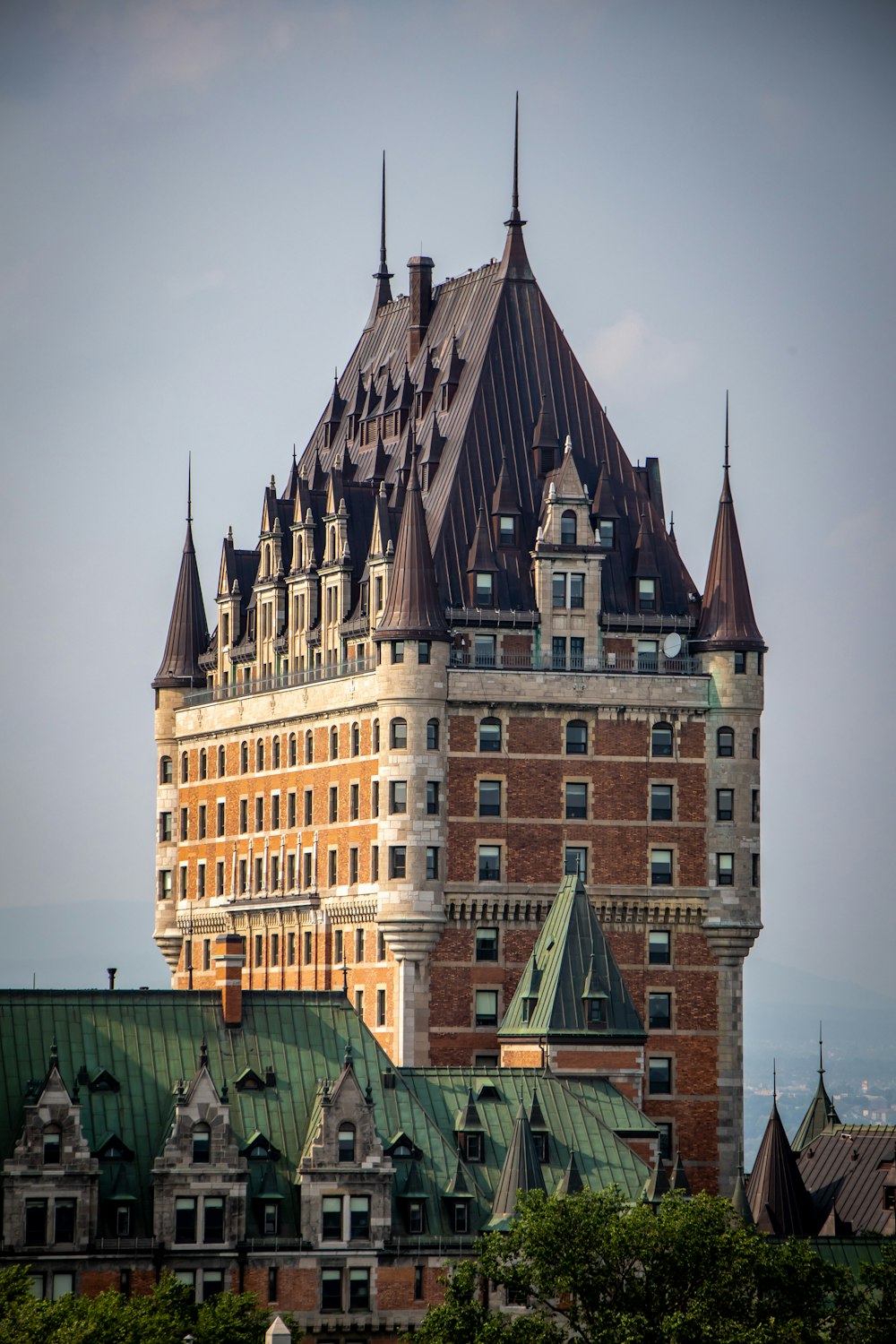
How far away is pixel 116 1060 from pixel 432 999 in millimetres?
30066

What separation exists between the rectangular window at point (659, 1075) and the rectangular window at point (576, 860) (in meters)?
8.68

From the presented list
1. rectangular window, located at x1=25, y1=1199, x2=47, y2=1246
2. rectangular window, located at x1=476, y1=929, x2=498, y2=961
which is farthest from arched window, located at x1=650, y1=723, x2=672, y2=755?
rectangular window, located at x1=25, y1=1199, x2=47, y2=1246

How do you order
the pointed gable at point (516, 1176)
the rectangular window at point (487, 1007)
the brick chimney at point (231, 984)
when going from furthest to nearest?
the rectangular window at point (487, 1007) < the brick chimney at point (231, 984) < the pointed gable at point (516, 1176)

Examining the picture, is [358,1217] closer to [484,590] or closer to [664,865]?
[664,865]

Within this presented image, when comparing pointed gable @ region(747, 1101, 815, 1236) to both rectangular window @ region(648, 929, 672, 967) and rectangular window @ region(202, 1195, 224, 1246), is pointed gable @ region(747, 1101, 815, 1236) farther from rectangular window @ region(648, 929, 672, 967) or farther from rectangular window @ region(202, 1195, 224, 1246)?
rectangular window @ region(202, 1195, 224, 1246)

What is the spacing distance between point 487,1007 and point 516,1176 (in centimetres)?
3059

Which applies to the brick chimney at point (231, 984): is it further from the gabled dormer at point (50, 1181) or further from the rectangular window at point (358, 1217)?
the gabled dormer at point (50, 1181)

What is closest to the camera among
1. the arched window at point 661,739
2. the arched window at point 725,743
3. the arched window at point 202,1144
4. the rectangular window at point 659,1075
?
the arched window at point 202,1144

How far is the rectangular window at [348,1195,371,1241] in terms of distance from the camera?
142 m

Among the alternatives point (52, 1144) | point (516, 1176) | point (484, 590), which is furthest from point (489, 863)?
point (52, 1144)

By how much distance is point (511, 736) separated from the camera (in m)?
175

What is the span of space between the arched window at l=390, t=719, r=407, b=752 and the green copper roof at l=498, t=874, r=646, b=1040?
1204cm

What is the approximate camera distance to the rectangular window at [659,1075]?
569ft

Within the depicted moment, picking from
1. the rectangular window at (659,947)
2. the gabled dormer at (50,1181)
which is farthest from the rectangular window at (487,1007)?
→ the gabled dormer at (50,1181)
